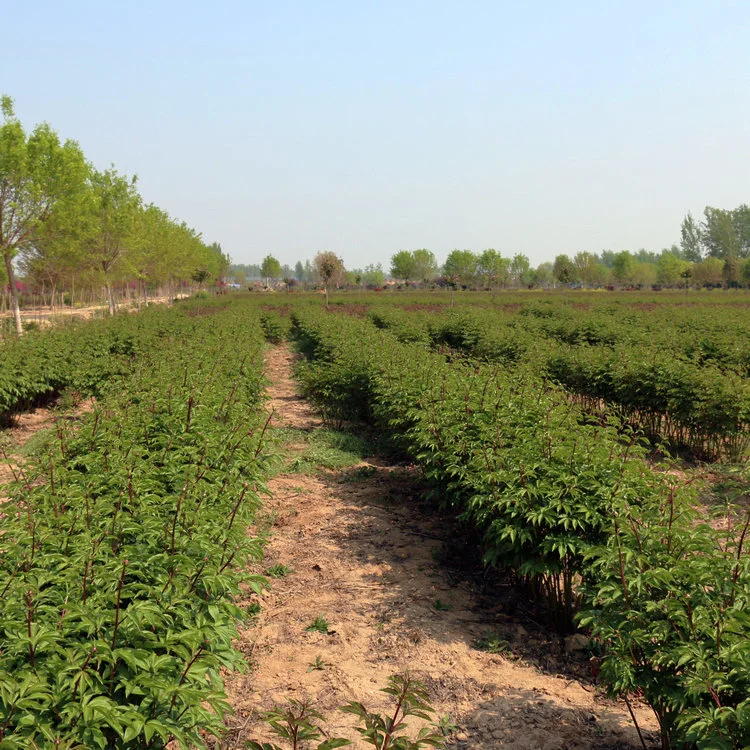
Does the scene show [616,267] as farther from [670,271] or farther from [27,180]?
[27,180]

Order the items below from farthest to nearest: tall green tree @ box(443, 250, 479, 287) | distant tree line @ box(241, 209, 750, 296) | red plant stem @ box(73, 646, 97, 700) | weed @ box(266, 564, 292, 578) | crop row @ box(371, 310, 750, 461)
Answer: tall green tree @ box(443, 250, 479, 287) → distant tree line @ box(241, 209, 750, 296) → crop row @ box(371, 310, 750, 461) → weed @ box(266, 564, 292, 578) → red plant stem @ box(73, 646, 97, 700)

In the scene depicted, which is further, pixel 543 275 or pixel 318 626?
pixel 543 275

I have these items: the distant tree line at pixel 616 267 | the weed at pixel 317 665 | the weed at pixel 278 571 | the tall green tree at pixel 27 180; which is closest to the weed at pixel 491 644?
the weed at pixel 317 665

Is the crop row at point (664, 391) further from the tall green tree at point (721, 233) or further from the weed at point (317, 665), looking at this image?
the tall green tree at point (721, 233)

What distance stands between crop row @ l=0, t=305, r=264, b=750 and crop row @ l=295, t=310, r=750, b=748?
1759mm

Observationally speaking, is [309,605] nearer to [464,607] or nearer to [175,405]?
[464,607]

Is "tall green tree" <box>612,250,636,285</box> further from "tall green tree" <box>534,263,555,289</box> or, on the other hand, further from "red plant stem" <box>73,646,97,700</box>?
"red plant stem" <box>73,646,97,700</box>

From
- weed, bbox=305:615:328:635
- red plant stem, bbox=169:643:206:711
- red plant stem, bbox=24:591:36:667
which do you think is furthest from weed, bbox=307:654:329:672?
red plant stem, bbox=24:591:36:667

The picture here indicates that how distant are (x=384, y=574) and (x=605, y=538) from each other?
2.17 meters

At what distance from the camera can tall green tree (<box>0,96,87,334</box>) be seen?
21953 millimetres

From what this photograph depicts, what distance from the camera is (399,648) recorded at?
169 inches

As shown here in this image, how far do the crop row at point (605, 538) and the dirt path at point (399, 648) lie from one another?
0.47 meters

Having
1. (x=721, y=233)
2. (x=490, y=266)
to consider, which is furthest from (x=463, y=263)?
(x=721, y=233)

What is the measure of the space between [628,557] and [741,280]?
93.5 m
